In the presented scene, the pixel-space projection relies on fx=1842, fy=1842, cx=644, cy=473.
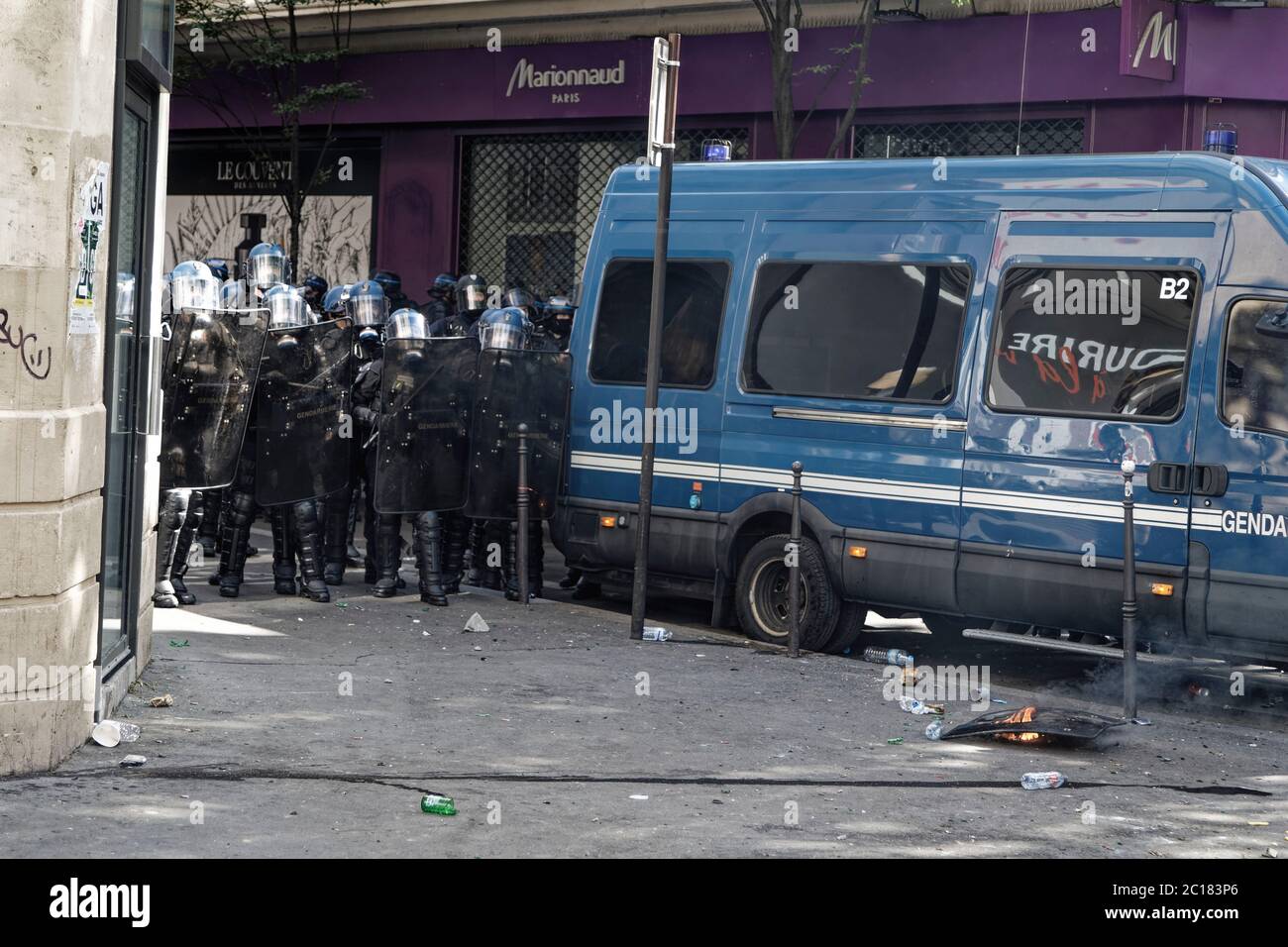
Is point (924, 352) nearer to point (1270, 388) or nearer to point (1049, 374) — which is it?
point (1049, 374)

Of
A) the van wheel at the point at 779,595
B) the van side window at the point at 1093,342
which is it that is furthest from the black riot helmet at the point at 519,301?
the van side window at the point at 1093,342

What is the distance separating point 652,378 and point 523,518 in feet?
5.30

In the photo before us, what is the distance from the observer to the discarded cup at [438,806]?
661cm

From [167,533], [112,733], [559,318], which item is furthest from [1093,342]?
[167,533]

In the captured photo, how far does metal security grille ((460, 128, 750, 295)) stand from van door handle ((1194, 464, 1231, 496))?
10.4m

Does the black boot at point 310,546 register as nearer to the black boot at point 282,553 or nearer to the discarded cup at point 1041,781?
the black boot at point 282,553

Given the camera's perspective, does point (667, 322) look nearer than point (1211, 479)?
No

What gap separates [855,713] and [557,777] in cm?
221

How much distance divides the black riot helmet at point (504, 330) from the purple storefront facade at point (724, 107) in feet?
17.1

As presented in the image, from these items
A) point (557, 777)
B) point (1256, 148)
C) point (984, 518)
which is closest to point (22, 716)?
point (557, 777)

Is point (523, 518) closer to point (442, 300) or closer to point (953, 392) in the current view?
point (953, 392)

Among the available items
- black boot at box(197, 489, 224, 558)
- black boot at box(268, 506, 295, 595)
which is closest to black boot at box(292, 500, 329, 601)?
black boot at box(268, 506, 295, 595)

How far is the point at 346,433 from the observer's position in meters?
11.8

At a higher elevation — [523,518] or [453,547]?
[523,518]
